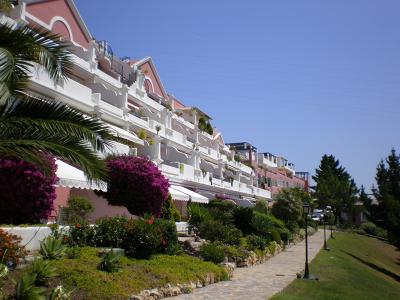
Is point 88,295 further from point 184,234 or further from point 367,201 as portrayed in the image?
point 367,201

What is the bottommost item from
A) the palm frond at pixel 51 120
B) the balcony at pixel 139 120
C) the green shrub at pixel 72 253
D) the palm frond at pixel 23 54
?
the green shrub at pixel 72 253

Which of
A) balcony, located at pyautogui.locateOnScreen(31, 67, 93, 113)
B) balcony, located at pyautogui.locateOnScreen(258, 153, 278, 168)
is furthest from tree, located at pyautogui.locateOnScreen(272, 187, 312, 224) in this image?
balcony, located at pyautogui.locateOnScreen(258, 153, 278, 168)

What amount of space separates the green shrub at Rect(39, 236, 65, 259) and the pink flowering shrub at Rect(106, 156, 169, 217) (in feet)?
30.6

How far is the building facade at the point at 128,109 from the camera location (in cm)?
2491

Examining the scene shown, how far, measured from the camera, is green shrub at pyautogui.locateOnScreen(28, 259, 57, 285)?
9.56 meters

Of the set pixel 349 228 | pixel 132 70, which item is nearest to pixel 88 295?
pixel 132 70

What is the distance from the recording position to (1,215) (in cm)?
1373

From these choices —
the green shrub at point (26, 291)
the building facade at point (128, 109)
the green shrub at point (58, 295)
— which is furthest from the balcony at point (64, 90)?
the green shrub at point (58, 295)

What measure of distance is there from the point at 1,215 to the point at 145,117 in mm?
23665

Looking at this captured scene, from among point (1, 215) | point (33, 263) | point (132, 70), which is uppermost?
point (132, 70)

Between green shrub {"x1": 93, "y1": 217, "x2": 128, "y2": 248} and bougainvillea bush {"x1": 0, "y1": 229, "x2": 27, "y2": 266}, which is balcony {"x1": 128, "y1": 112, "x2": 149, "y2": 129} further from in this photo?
bougainvillea bush {"x1": 0, "y1": 229, "x2": 27, "y2": 266}

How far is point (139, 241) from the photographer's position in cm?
1377

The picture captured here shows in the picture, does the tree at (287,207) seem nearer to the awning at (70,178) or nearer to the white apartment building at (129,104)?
the white apartment building at (129,104)

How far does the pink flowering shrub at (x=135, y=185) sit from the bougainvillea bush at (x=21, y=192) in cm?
677
